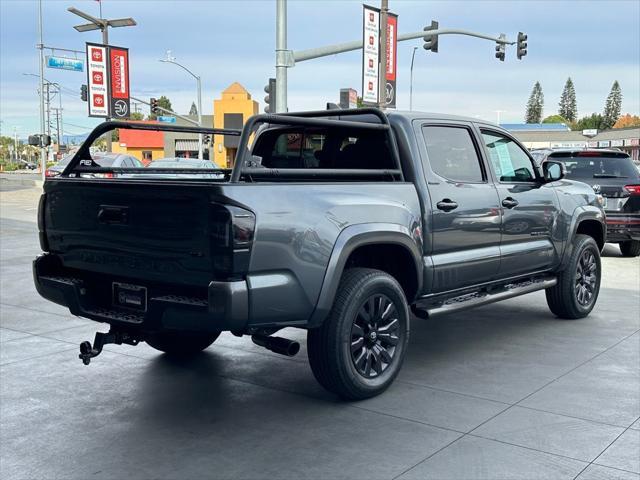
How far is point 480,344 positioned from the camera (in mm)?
6566

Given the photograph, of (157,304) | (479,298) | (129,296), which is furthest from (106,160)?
(157,304)

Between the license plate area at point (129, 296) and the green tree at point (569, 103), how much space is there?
610ft

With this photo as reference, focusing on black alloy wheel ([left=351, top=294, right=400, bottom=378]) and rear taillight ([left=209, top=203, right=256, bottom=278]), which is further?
black alloy wheel ([left=351, top=294, right=400, bottom=378])

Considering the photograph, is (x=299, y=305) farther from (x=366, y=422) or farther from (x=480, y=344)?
(x=480, y=344)

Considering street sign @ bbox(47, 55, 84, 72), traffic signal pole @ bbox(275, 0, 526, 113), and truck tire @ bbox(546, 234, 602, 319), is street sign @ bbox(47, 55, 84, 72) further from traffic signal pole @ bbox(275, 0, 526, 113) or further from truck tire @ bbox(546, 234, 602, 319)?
truck tire @ bbox(546, 234, 602, 319)

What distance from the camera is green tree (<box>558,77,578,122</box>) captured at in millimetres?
177875

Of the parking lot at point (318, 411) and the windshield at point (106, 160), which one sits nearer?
the parking lot at point (318, 411)

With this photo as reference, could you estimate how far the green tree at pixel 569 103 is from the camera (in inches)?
7003

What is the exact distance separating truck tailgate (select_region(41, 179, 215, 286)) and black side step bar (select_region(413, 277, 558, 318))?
6.86 ft

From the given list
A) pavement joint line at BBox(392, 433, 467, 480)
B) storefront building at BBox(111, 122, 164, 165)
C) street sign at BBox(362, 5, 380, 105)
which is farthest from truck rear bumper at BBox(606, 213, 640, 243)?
storefront building at BBox(111, 122, 164, 165)

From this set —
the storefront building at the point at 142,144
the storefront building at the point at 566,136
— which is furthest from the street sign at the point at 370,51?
the storefront building at the point at 566,136

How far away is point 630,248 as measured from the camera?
12773 millimetres

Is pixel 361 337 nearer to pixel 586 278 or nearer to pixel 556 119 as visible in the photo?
pixel 586 278

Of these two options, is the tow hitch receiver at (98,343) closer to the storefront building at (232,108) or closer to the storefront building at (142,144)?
the storefront building at (232,108)
